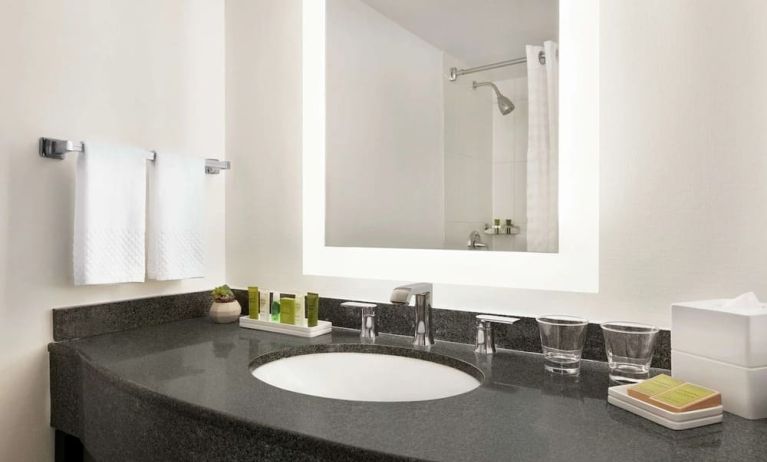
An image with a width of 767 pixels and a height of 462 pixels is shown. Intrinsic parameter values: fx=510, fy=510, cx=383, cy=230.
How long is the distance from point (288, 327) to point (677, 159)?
3.27 ft

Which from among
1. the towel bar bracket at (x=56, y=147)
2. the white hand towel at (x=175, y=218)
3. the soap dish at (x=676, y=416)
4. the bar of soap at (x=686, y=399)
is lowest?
the soap dish at (x=676, y=416)

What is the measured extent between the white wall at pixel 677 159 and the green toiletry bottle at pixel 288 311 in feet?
1.91

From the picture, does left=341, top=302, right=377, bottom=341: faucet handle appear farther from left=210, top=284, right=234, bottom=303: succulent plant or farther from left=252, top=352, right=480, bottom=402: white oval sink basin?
left=210, top=284, right=234, bottom=303: succulent plant

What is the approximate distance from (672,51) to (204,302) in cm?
144

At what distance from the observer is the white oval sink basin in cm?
114

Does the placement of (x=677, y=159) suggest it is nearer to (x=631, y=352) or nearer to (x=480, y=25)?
(x=631, y=352)

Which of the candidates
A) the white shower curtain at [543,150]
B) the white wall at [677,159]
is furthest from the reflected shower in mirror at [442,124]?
the white wall at [677,159]

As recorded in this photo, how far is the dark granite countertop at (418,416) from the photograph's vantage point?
65 centimetres

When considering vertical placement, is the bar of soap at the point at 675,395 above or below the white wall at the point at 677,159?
below

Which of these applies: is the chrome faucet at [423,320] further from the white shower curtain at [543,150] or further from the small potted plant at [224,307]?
the small potted plant at [224,307]

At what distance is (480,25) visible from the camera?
1298 millimetres

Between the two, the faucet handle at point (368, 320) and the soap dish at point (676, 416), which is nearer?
the soap dish at point (676, 416)

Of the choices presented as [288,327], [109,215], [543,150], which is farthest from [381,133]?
[109,215]

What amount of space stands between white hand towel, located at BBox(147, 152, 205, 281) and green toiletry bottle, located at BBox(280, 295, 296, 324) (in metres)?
0.32
